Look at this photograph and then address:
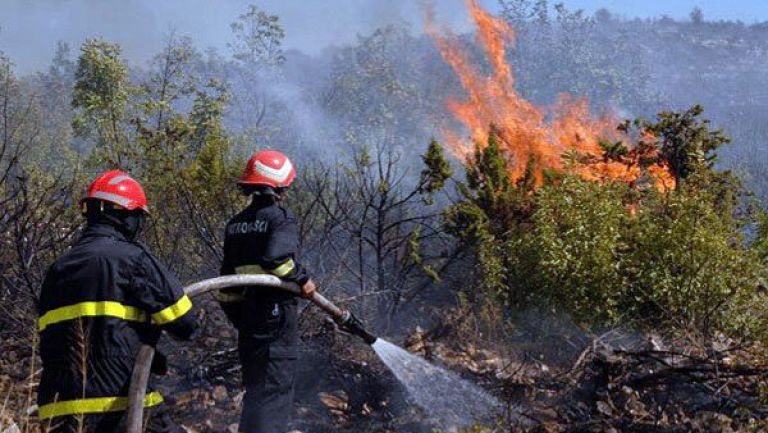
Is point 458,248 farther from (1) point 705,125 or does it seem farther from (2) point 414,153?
(2) point 414,153

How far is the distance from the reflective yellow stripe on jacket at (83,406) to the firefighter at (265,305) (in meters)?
1.47

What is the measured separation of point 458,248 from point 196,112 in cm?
2074

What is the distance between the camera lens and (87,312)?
324cm

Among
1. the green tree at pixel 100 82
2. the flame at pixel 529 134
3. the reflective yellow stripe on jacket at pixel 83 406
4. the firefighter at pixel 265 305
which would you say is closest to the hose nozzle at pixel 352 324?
the firefighter at pixel 265 305

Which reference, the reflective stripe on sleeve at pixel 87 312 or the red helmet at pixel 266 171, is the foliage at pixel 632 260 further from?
the reflective stripe on sleeve at pixel 87 312

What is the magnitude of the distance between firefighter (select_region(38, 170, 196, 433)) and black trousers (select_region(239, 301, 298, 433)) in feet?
4.56

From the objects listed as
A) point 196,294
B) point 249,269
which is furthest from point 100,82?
point 196,294

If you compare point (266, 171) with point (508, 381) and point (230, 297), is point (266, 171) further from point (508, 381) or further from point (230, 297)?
point (508, 381)

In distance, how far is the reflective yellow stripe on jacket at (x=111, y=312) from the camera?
10.6 feet

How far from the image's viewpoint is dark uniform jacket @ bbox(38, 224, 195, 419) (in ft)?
10.7

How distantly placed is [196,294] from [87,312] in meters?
0.69

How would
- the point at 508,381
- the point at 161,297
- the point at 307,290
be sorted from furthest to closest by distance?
the point at 508,381 < the point at 307,290 < the point at 161,297

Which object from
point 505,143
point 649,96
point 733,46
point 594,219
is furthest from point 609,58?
point 594,219

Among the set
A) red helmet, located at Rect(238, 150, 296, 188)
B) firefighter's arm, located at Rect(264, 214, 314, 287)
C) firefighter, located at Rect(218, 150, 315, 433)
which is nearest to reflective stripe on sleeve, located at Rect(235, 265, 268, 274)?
firefighter, located at Rect(218, 150, 315, 433)
